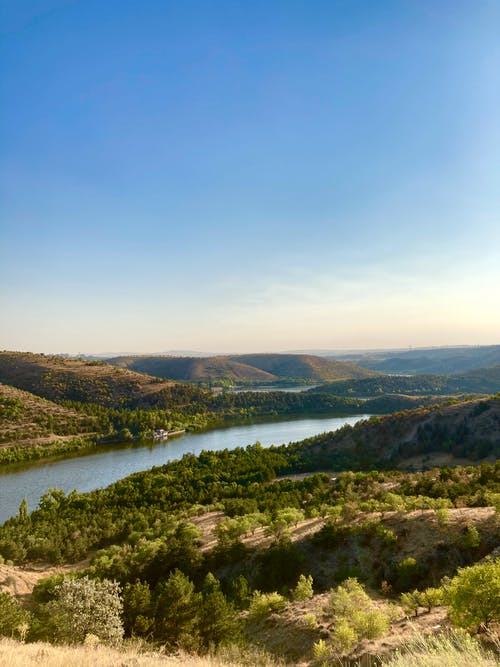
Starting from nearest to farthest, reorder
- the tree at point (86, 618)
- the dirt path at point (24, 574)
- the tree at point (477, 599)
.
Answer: the tree at point (477, 599), the tree at point (86, 618), the dirt path at point (24, 574)

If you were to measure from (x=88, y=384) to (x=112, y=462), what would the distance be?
8282cm

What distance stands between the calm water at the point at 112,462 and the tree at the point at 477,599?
6653 cm

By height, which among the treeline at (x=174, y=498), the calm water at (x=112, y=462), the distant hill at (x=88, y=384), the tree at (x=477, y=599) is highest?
the tree at (x=477, y=599)

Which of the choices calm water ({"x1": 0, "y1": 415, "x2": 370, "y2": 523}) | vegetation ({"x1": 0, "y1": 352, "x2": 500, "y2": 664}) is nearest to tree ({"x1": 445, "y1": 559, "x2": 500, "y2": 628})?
vegetation ({"x1": 0, "y1": 352, "x2": 500, "y2": 664})

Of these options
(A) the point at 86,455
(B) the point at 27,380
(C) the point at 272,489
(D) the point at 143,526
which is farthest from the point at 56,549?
(B) the point at 27,380

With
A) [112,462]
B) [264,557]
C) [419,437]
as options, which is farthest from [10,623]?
[112,462]

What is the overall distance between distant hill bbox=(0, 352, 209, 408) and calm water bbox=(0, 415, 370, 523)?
131 feet

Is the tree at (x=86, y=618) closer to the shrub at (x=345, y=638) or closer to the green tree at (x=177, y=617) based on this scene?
the green tree at (x=177, y=617)

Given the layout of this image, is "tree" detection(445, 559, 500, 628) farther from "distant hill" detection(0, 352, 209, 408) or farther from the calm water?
"distant hill" detection(0, 352, 209, 408)

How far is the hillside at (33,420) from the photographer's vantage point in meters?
109

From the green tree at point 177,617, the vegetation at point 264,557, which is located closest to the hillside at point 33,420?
the vegetation at point 264,557

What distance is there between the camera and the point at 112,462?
9538 cm

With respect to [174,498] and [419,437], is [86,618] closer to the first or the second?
[174,498]

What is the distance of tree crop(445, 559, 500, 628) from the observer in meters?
14.4
